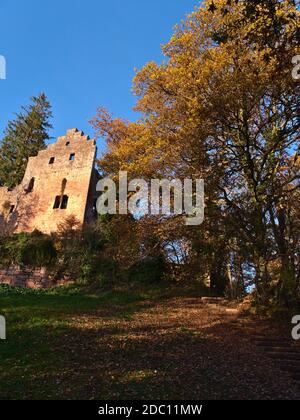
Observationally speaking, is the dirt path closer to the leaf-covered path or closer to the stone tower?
the leaf-covered path

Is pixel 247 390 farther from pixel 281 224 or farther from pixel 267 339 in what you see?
pixel 281 224

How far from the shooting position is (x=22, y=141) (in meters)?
36.0

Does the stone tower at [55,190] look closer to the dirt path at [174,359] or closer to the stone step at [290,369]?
the dirt path at [174,359]

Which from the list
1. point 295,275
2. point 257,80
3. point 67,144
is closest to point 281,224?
point 295,275

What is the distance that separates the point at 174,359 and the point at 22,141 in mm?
33102

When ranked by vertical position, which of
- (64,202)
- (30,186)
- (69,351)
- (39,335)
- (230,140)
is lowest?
(69,351)

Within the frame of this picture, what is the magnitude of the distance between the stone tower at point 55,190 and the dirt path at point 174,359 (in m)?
14.7

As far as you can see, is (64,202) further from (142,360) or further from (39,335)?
(142,360)

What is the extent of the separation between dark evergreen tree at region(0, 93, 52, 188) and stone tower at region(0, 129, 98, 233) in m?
4.14

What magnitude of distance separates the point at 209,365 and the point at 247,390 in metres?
1.27

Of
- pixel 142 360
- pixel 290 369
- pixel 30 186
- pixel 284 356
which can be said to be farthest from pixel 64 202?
pixel 290 369

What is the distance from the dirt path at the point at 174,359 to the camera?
234 inches

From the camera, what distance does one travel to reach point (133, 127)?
13.7 metres
